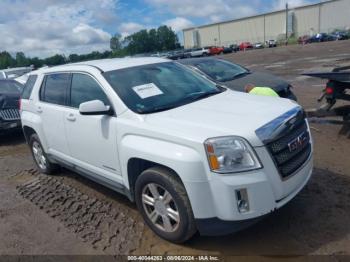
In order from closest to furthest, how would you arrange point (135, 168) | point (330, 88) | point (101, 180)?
1. point (135, 168)
2. point (101, 180)
3. point (330, 88)

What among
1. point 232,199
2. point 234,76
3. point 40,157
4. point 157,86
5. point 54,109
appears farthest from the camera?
point 234,76

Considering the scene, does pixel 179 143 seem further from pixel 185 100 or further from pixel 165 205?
pixel 185 100

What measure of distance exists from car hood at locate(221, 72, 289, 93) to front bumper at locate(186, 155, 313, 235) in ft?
15.8

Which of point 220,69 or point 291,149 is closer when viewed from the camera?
point 291,149

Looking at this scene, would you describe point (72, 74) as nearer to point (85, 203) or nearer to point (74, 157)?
point (74, 157)

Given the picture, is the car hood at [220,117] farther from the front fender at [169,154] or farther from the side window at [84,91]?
the side window at [84,91]

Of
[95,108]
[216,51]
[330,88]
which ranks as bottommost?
[216,51]

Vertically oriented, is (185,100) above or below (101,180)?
above

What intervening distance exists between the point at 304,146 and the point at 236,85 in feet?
14.7

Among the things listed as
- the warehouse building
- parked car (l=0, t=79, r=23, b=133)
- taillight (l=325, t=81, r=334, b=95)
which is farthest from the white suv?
the warehouse building

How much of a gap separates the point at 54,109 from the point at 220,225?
3053 mm

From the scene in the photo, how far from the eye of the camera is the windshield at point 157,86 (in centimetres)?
381

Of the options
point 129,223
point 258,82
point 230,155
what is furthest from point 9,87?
point 230,155

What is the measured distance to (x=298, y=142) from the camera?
3.42 m
